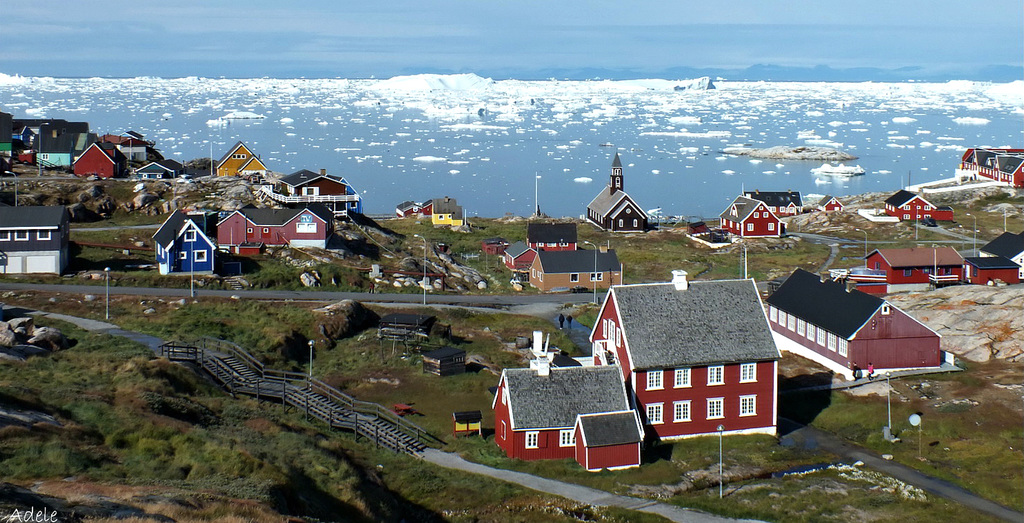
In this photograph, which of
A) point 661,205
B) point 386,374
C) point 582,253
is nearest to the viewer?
point 386,374

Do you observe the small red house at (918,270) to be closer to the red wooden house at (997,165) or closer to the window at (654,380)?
the window at (654,380)

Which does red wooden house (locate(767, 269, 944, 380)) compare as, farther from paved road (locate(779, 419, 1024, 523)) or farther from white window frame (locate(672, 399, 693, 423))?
white window frame (locate(672, 399, 693, 423))

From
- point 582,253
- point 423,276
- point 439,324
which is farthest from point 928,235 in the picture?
point 439,324

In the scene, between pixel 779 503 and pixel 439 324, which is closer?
pixel 779 503

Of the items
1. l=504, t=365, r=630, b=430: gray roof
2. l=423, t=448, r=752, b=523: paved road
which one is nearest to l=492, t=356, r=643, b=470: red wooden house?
l=504, t=365, r=630, b=430: gray roof

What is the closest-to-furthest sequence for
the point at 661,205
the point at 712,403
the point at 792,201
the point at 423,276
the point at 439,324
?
the point at 712,403 → the point at 439,324 → the point at 423,276 → the point at 792,201 → the point at 661,205

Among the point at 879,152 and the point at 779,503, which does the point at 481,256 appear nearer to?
the point at 779,503

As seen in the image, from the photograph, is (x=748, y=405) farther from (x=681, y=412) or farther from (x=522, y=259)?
(x=522, y=259)
